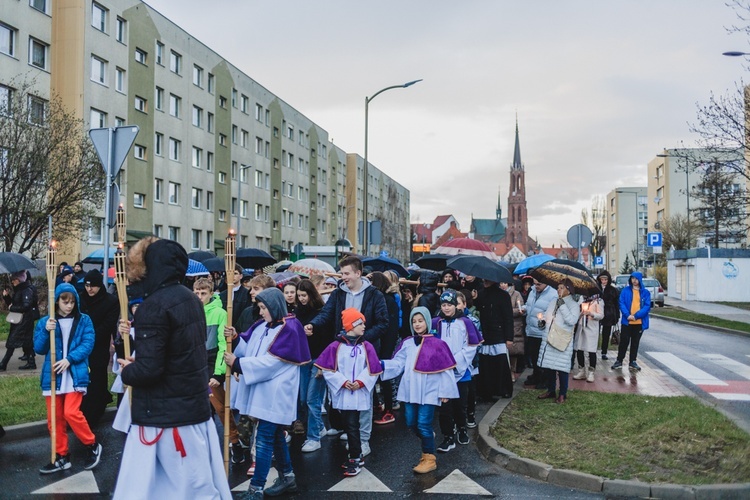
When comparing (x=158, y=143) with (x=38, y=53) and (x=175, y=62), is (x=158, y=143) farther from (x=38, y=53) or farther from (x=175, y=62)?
(x=38, y=53)

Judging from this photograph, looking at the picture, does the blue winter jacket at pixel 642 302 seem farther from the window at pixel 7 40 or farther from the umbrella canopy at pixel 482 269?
the window at pixel 7 40

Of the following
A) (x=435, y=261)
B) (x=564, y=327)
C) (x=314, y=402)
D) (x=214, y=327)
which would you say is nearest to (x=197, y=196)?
(x=435, y=261)

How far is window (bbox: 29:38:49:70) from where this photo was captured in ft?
104

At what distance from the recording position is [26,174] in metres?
23.4

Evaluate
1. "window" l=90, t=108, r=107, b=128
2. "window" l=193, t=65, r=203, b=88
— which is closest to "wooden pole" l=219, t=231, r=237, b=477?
"window" l=90, t=108, r=107, b=128

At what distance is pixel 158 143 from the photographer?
130 feet

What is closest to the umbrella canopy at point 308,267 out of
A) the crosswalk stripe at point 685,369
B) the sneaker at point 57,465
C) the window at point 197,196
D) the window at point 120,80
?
the sneaker at point 57,465

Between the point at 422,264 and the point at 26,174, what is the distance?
1451 centimetres

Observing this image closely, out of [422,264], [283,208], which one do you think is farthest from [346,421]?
[283,208]

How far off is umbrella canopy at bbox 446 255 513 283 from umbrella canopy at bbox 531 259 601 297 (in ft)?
1.86

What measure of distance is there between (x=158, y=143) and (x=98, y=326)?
33662 millimetres

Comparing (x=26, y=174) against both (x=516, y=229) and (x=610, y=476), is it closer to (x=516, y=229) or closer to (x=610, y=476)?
(x=610, y=476)

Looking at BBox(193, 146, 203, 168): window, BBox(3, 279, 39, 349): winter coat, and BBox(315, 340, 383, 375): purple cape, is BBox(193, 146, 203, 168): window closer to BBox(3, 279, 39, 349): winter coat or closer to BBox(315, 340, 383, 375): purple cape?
BBox(3, 279, 39, 349): winter coat

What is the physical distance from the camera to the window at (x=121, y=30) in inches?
1419
